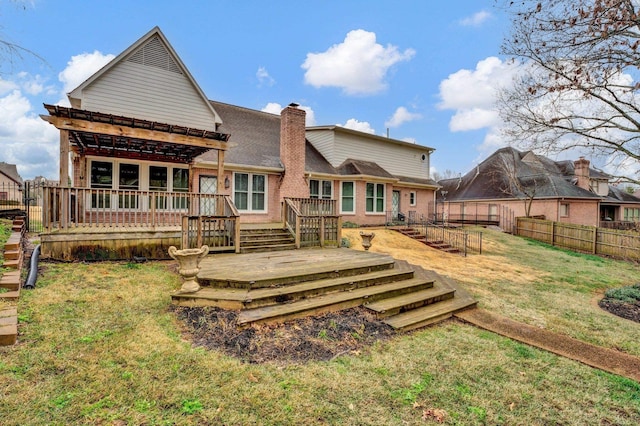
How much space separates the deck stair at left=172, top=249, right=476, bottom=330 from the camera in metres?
4.83

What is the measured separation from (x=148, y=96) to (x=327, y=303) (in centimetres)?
1217

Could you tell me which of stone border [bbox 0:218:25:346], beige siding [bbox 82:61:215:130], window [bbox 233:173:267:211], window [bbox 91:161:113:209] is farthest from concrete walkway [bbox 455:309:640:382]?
beige siding [bbox 82:61:215:130]

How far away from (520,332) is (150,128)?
30.8 feet

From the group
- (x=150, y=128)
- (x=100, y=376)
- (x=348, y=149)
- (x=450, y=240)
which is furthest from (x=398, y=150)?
(x=100, y=376)

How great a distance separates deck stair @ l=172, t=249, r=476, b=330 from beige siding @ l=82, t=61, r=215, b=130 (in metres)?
9.10

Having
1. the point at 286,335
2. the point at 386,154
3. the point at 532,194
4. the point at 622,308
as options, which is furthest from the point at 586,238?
the point at 286,335

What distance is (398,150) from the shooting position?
68.3ft

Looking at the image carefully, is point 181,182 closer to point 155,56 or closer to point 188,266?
point 155,56

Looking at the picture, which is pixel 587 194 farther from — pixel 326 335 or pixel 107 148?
pixel 107 148

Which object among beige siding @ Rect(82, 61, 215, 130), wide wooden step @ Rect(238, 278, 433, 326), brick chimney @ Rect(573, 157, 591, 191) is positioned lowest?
wide wooden step @ Rect(238, 278, 433, 326)

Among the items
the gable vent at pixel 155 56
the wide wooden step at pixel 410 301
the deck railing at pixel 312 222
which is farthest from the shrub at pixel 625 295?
the gable vent at pixel 155 56

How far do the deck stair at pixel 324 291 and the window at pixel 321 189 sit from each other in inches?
377

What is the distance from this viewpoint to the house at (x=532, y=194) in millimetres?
23875

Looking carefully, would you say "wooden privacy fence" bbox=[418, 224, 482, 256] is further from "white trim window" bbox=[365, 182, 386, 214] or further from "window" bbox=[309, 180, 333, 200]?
"window" bbox=[309, 180, 333, 200]
